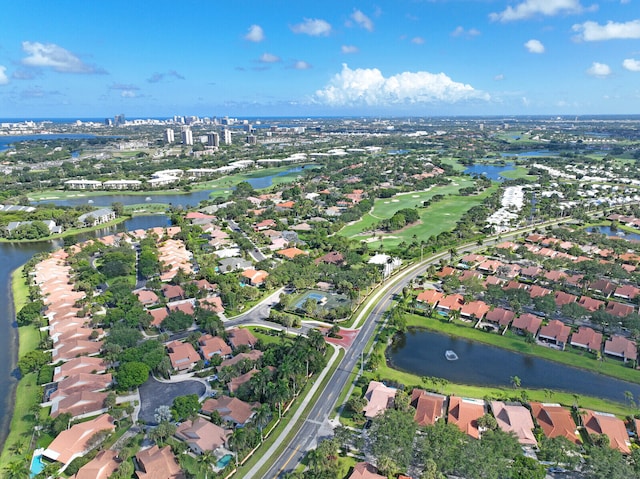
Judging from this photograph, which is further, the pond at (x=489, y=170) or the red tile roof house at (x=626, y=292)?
the pond at (x=489, y=170)

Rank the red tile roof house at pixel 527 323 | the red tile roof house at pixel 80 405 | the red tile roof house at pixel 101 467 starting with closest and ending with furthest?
1. the red tile roof house at pixel 101 467
2. the red tile roof house at pixel 80 405
3. the red tile roof house at pixel 527 323

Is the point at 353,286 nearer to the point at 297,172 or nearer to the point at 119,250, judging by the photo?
the point at 119,250

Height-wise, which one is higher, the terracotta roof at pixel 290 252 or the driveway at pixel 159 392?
the terracotta roof at pixel 290 252

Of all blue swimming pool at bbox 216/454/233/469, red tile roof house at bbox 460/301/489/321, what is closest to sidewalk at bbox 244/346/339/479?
blue swimming pool at bbox 216/454/233/469

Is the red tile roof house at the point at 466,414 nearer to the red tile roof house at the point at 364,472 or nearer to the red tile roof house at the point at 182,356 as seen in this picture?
the red tile roof house at the point at 364,472

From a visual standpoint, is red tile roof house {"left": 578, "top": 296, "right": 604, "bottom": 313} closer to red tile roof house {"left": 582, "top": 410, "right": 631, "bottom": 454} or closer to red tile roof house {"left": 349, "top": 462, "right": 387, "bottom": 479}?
red tile roof house {"left": 582, "top": 410, "right": 631, "bottom": 454}

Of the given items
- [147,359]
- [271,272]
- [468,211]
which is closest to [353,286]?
[271,272]

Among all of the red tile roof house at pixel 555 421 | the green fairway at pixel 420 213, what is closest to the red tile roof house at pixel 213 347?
the red tile roof house at pixel 555 421

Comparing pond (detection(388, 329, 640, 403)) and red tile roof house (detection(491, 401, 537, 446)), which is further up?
red tile roof house (detection(491, 401, 537, 446))
